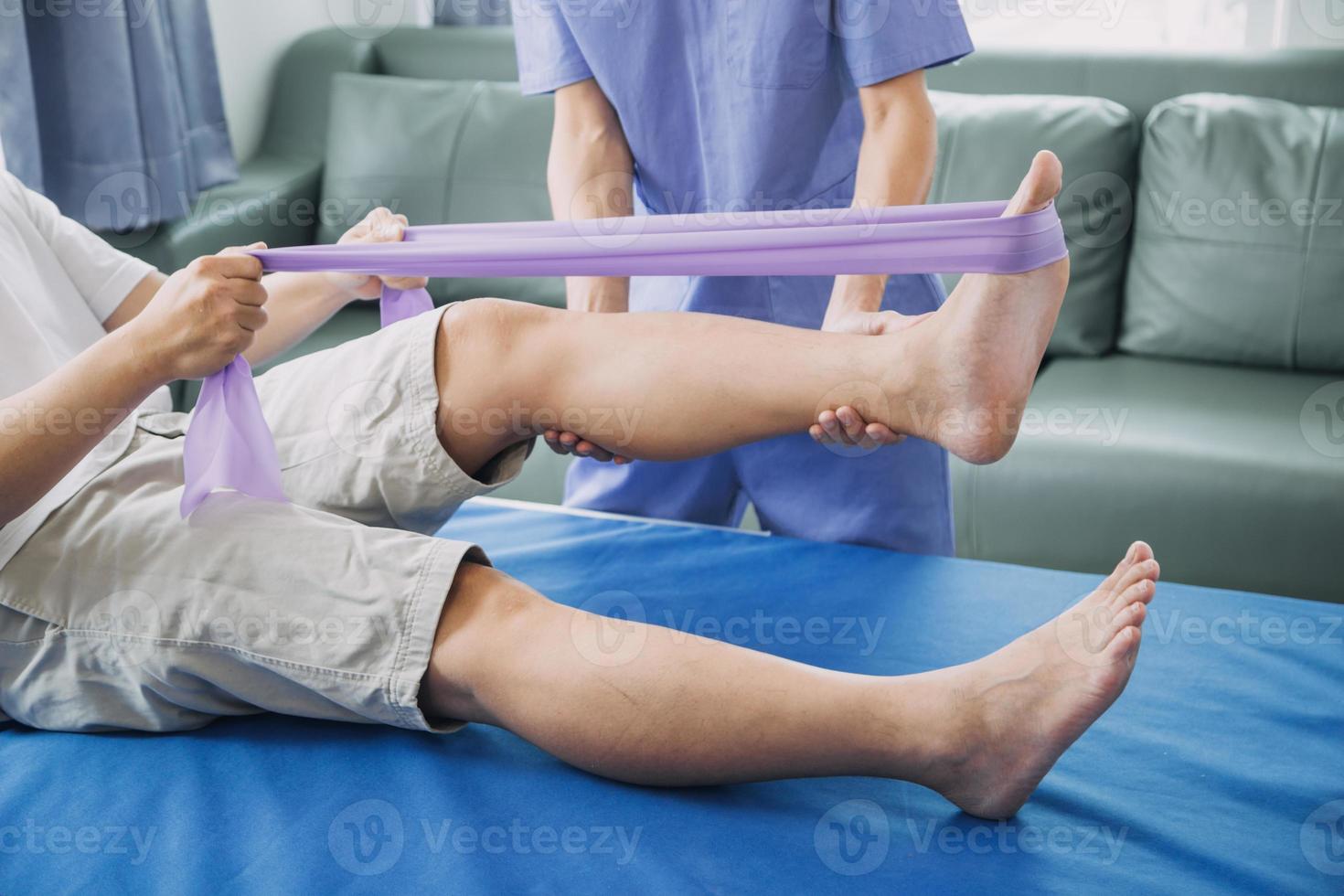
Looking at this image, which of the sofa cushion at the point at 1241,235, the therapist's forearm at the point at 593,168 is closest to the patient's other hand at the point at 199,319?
the therapist's forearm at the point at 593,168

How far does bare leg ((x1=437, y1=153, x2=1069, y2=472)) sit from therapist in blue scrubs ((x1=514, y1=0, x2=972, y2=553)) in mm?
84

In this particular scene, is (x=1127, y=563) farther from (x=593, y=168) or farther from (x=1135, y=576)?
(x=593, y=168)

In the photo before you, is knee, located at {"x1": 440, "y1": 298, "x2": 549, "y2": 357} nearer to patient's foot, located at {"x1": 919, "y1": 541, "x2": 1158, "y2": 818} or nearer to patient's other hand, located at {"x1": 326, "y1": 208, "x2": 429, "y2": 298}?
patient's other hand, located at {"x1": 326, "y1": 208, "x2": 429, "y2": 298}

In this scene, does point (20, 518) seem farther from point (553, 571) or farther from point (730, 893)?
point (730, 893)

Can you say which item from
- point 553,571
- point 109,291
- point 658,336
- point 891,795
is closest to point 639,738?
point 891,795

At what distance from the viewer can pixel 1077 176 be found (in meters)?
2.42

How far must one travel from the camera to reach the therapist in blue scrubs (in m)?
1.33

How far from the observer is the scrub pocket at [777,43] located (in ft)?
4.41

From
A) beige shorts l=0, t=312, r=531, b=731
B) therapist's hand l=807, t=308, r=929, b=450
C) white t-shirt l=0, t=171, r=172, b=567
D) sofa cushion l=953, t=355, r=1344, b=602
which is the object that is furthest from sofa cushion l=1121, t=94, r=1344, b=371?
white t-shirt l=0, t=171, r=172, b=567

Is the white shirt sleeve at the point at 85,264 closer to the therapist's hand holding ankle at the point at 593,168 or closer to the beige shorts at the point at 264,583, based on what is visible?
the beige shorts at the point at 264,583

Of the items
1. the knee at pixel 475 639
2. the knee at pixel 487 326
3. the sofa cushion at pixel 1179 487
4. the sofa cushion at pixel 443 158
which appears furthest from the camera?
the sofa cushion at pixel 443 158

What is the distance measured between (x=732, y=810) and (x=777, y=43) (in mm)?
803

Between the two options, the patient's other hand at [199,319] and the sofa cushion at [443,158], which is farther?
the sofa cushion at [443,158]

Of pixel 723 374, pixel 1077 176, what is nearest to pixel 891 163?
pixel 723 374
